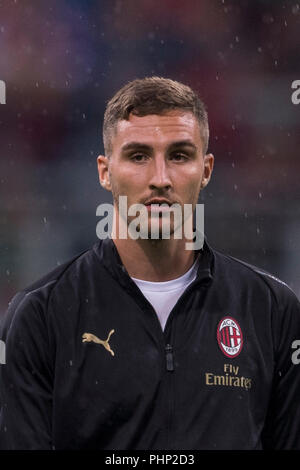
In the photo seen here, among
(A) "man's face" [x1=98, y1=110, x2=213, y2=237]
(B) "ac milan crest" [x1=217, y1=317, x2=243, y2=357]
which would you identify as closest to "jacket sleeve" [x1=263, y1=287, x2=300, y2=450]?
(B) "ac milan crest" [x1=217, y1=317, x2=243, y2=357]

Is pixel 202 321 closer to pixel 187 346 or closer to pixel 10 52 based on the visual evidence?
pixel 187 346

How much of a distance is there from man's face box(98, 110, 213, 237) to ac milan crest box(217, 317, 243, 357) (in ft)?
1.36

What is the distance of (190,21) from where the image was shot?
26.0 ft

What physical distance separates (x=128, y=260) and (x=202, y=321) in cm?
32

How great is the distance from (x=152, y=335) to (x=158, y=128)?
2.18 ft

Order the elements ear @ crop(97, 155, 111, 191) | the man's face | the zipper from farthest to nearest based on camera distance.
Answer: ear @ crop(97, 155, 111, 191), the man's face, the zipper

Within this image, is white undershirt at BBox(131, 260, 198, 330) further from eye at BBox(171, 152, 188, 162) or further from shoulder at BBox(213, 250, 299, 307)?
eye at BBox(171, 152, 188, 162)

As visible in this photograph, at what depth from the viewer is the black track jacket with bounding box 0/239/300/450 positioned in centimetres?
233

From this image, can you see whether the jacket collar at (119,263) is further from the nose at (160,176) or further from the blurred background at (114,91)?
the blurred background at (114,91)

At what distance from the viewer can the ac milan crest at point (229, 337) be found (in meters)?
2.46

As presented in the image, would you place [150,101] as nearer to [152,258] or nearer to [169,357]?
[152,258]

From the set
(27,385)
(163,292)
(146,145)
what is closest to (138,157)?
(146,145)

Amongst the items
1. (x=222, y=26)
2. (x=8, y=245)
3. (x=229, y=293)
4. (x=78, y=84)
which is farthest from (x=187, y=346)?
(x=222, y=26)

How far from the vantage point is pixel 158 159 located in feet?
7.97
